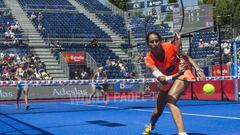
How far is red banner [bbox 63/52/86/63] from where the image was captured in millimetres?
29591

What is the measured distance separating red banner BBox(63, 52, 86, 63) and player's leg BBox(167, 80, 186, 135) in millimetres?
22709

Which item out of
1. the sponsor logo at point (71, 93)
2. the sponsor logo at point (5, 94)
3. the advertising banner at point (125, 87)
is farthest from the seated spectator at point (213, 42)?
the sponsor logo at point (5, 94)

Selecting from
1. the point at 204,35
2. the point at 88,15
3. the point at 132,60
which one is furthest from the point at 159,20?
the point at 132,60

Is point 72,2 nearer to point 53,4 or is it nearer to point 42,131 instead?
point 53,4

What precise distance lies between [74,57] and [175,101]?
2307 cm

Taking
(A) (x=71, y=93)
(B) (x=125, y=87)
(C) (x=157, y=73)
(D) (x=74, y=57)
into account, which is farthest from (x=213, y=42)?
(C) (x=157, y=73)

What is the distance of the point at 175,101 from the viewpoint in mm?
6934

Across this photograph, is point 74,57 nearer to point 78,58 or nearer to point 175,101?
point 78,58

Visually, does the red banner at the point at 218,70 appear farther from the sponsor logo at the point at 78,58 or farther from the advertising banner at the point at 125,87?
the sponsor logo at the point at 78,58

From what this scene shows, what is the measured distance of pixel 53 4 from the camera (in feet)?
143

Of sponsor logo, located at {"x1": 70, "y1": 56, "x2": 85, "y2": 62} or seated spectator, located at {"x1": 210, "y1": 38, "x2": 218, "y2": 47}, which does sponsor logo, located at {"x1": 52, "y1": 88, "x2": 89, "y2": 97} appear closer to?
sponsor logo, located at {"x1": 70, "y1": 56, "x2": 85, "y2": 62}

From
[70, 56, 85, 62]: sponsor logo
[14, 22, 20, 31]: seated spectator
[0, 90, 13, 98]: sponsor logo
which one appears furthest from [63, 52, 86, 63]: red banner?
[14, 22, 20, 31]: seated spectator

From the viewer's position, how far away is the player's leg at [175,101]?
6.75m

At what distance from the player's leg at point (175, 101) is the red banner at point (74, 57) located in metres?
22.7
